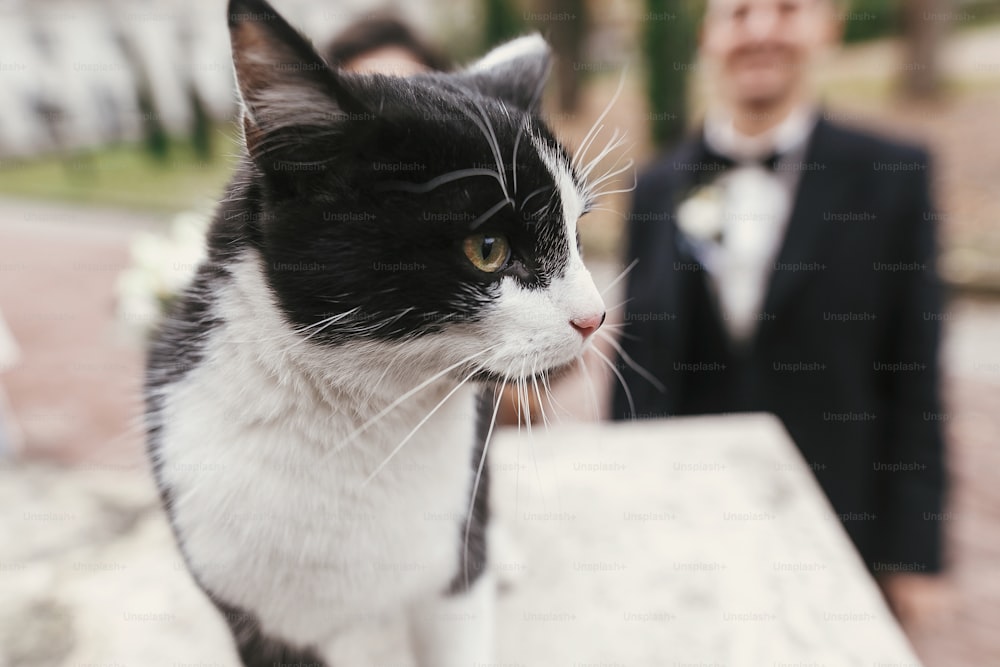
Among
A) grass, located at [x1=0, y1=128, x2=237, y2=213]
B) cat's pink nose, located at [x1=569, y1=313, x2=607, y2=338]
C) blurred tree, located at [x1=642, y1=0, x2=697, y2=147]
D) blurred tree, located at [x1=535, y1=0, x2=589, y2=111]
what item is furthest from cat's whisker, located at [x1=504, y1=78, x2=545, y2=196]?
grass, located at [x1=0, y1=128, x2=237, y2=213]

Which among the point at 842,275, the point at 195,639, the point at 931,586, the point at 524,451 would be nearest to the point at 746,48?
the point at 842,275

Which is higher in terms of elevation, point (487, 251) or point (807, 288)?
point (487, 251)

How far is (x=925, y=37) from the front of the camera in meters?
4.23

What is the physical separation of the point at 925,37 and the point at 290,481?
5.24 metres

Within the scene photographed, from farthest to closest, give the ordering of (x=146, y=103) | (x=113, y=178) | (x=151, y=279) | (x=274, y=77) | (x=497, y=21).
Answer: (x=113, y=178)
(x=497, y=21)
(x=146, y=103)
(x=151, y=279)
(x=274, y=77)

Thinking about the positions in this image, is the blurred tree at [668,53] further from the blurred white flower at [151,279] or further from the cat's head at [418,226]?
the cat's head at [418,226]

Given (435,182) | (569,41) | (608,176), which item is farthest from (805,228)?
(569,41)

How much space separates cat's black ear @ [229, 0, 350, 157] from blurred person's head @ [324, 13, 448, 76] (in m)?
0.74

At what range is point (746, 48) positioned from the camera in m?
1.18

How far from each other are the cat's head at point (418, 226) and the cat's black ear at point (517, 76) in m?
0.08

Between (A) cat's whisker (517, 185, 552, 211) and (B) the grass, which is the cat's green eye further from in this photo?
(B) the grass

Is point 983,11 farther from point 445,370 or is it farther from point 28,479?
point 28,479

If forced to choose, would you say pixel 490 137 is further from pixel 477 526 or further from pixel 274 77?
pixel 477 526

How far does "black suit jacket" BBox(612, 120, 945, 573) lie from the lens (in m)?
1.18
